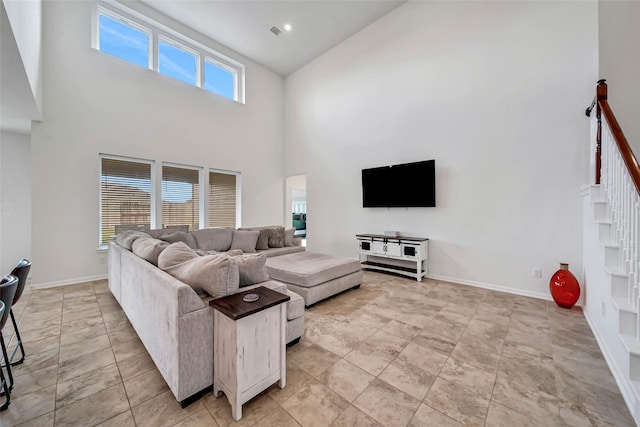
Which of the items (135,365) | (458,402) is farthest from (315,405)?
(135,365)

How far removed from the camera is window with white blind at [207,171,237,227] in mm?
5551

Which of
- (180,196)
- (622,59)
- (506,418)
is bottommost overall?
(506,418)

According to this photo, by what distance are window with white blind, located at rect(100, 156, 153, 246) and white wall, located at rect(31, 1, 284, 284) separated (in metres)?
0.15

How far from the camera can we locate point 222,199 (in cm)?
576

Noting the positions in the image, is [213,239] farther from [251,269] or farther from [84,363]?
[251,269]

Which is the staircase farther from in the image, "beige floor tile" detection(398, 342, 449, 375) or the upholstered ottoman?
the upholstered ottoman

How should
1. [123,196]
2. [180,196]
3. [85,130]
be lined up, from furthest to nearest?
[180,196] < [123,196] < [85,130]

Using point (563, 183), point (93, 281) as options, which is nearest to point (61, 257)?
point (93, 281)

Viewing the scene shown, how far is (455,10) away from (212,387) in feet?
18.7

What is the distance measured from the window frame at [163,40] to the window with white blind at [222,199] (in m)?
1.88

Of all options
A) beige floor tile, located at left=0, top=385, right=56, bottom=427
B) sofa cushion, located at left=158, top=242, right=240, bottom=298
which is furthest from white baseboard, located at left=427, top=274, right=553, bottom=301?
beige floor tile, located at left=0, top=385, right=56, bottom=427

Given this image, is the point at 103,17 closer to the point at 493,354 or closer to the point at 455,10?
the point at 455,10

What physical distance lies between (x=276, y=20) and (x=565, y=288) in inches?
246

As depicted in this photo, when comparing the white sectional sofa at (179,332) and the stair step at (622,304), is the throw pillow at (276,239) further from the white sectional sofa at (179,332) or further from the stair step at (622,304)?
the stair step at (622,304)
